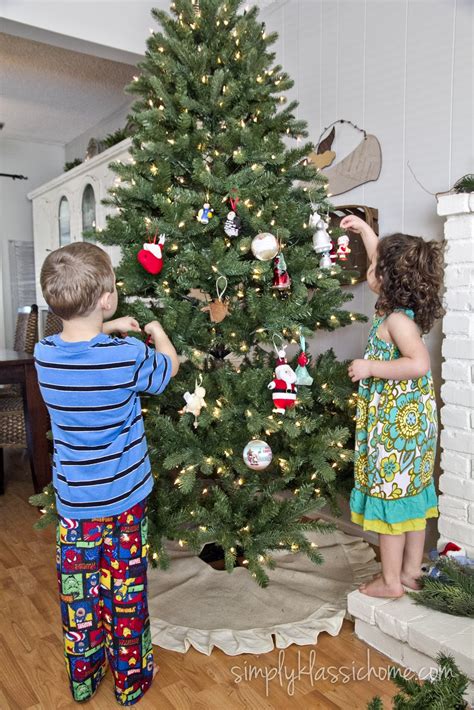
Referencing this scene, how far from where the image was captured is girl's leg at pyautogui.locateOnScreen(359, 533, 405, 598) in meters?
1.71

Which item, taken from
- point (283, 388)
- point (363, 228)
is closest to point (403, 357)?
point (283, 388)

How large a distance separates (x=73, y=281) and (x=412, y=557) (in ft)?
4.39

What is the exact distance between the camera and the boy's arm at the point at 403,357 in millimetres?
1609

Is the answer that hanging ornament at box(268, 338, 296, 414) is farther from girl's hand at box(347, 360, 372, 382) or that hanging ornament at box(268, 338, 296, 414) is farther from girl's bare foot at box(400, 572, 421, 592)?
girl's bare foot at box(400, 572, 421, 592)

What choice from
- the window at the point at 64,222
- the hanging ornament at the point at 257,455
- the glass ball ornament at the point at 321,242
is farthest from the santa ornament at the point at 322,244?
the window at the point at 64,222

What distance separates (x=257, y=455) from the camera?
64.6 inches

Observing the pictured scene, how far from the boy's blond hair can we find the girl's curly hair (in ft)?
2.74

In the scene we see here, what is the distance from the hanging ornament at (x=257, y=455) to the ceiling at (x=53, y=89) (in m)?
3.35

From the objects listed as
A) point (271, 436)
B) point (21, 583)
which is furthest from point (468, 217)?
point (21, 583)

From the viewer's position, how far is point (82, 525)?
55.5 inches

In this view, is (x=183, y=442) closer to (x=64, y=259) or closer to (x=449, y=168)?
(x=64, y=259)

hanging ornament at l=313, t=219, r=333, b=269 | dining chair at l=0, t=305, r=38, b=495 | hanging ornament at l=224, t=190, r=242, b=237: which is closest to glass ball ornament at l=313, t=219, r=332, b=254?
hanging ornament at l=313, t=219, r=333, b=269

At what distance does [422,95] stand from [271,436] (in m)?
1.39

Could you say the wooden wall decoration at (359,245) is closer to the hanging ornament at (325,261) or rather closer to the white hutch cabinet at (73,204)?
the hanging ornament at (325,261)
